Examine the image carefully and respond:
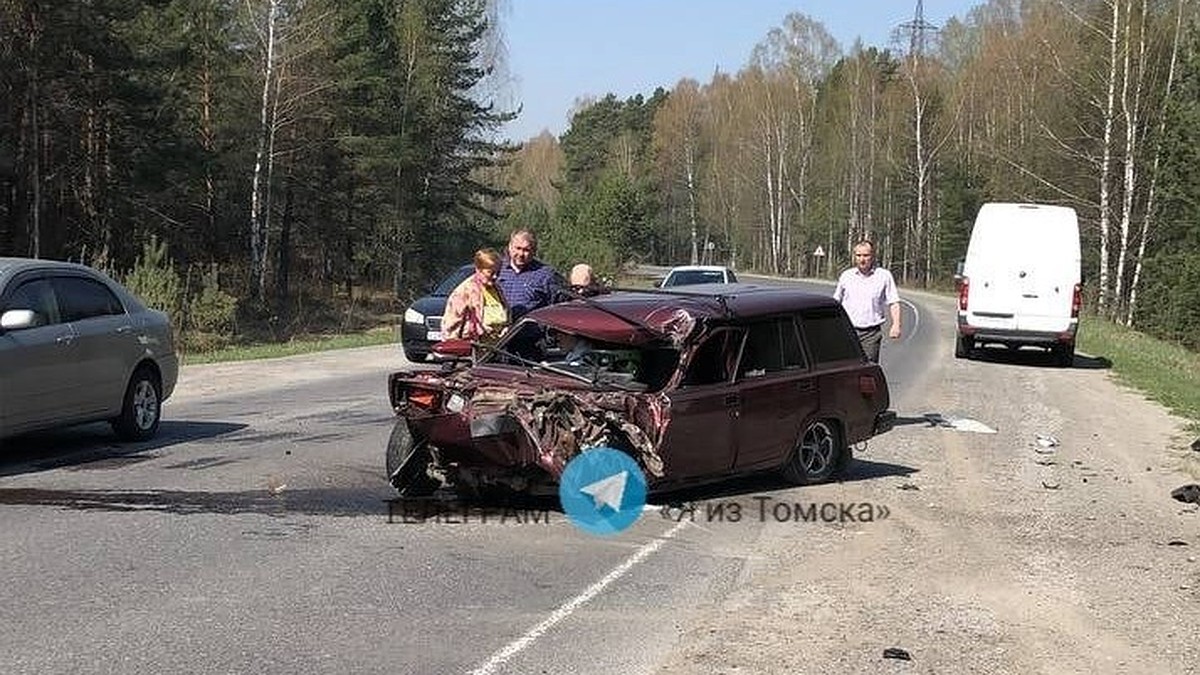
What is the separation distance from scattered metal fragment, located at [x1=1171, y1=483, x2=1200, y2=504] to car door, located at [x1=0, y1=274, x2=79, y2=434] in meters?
8.64

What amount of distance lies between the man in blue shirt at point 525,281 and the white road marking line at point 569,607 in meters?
2.45

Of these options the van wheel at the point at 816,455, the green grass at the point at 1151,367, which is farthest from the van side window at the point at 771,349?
the green grass at the point at 1151,367

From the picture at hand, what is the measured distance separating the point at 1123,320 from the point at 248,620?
45.0 m

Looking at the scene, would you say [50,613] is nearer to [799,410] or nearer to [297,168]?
[799,410]

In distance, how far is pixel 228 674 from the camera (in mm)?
4965

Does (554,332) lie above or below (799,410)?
above

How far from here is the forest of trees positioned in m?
37.3

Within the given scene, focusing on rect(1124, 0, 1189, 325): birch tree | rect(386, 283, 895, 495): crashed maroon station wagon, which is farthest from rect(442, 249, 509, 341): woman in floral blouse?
rect(1124, 0, 1189, 325): birch tree

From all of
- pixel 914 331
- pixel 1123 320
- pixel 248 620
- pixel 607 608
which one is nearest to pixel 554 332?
pixel 607 608

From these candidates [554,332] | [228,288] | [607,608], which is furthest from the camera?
[228,288]

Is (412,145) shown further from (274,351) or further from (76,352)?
(76,352)

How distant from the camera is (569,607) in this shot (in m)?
6.19

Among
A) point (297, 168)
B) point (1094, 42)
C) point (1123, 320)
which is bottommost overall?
point (1123, 320)

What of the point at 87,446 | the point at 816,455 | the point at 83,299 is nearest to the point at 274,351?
the point at 87,446
